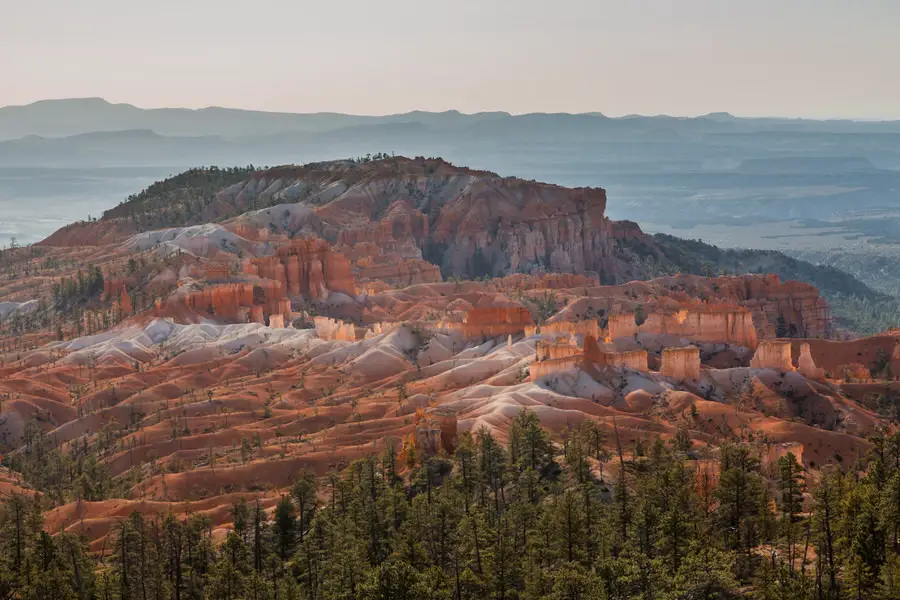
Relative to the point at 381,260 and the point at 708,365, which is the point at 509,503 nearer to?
the point at 708,365

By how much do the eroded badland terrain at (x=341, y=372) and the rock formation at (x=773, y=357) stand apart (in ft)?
0.37

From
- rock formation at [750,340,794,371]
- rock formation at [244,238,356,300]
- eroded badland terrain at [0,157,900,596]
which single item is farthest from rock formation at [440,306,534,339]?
rock formation at [244,238,356,300]

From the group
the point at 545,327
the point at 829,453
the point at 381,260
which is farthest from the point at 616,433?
the point at 381,260

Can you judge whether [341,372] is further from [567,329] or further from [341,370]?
[567,329]

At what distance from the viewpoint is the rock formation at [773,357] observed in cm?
10269

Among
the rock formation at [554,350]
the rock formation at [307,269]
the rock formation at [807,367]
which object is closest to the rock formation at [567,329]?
the rock formation at [554,350]

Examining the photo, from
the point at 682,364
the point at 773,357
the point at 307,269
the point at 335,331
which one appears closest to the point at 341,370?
the point at 335,331

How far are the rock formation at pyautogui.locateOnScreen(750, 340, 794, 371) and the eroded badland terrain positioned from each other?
11 cm

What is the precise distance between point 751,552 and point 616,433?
2404 centimetres

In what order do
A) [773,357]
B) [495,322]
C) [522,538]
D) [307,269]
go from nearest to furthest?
[522,538] → [773,357] → [495,322] → [307,269]

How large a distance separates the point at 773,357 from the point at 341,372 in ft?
111

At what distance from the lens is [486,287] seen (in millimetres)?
167250

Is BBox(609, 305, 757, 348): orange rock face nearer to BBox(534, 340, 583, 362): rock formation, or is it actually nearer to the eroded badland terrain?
the eroded badland terrain

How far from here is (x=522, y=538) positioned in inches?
2247
